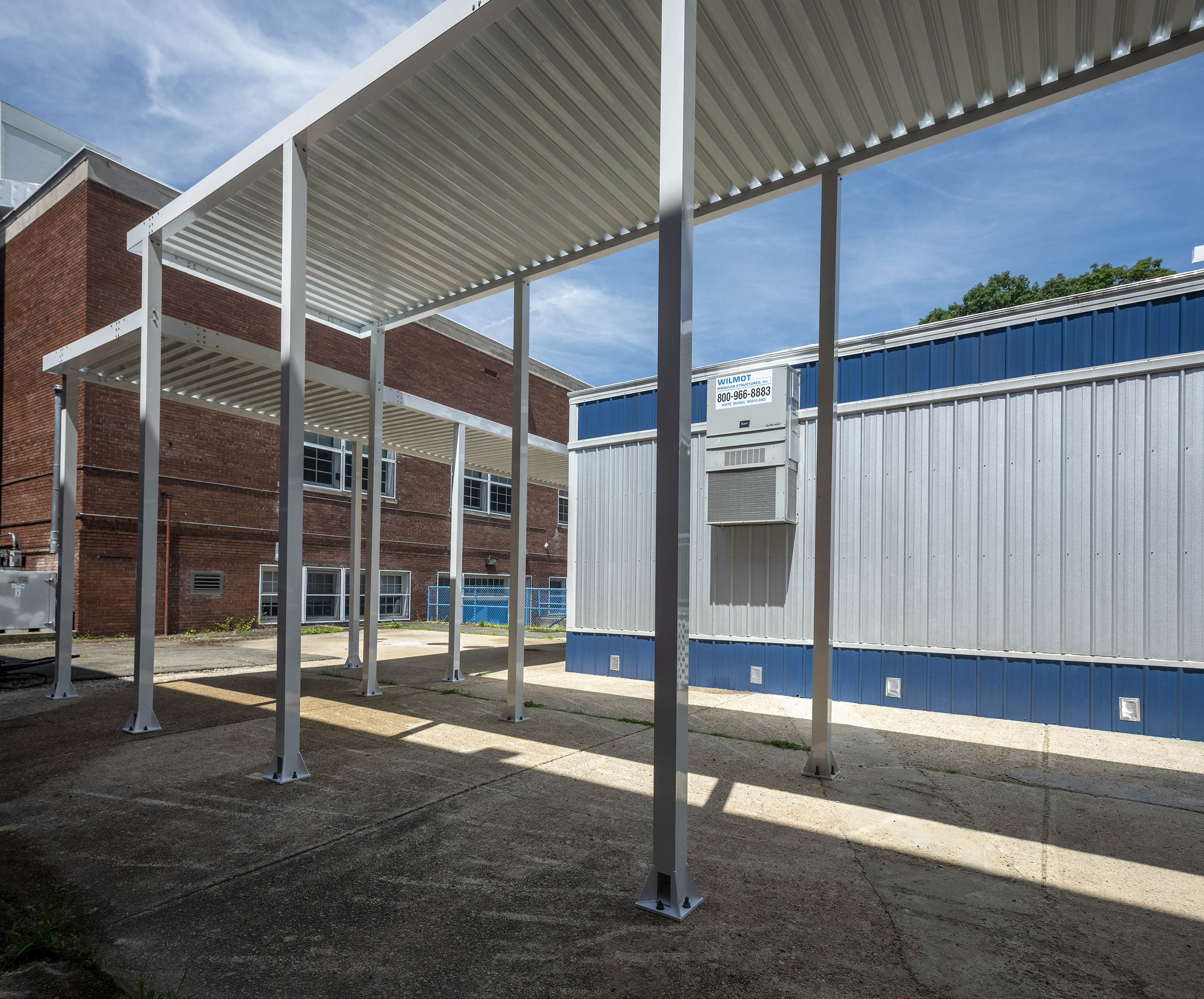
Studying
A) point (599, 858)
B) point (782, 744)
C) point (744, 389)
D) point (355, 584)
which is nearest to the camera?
point (599, 858)

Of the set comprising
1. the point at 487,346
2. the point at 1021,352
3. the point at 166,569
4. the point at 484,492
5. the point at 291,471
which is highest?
the point at 487,346

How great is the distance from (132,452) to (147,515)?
10.3 meters

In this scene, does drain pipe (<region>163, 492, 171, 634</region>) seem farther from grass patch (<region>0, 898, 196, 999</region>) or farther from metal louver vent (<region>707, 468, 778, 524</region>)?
grass patch (<region>0, 898, 196, 999</region>)

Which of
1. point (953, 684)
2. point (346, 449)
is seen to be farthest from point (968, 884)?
point (346, 449)

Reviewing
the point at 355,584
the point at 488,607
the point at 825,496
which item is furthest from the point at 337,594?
the point at 825,496

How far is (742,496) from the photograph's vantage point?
28.1ft

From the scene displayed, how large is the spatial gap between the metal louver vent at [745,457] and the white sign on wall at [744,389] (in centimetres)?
56

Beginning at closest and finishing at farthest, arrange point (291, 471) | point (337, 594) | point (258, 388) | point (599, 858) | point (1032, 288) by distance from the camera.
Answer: point (599, 858)
point (291, 471)
point (258, 388)
point (337, 594)
point (1032, 288)

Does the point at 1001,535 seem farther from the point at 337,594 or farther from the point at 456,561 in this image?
the point at 337,594

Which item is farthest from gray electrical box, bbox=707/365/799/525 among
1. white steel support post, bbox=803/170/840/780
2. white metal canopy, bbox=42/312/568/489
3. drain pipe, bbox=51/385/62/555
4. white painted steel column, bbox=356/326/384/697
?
drain pipe, bbox=51/385/62/555

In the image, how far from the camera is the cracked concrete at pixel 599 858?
2496 millimetres

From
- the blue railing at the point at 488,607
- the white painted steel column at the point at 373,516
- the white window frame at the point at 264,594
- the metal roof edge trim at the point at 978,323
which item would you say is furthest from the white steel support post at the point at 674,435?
the blue railing at the point at 488,607

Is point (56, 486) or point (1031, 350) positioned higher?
point (1031, 350)

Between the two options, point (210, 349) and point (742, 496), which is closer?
point (210, 349)
